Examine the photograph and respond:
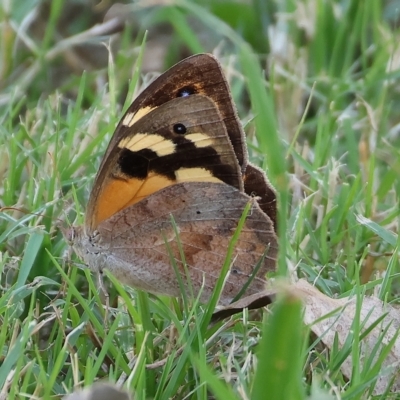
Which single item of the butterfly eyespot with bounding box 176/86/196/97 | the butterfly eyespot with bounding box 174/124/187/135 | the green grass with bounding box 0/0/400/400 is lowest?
the green grass with bounding box 0/0/400/400

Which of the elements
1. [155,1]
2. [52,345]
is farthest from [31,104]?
[52,345]

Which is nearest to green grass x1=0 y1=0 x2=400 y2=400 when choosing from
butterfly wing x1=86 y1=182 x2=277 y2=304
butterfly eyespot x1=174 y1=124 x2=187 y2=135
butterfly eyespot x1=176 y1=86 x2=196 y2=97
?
butterfly wing x1=86 y1=182 x2=277 y2=304

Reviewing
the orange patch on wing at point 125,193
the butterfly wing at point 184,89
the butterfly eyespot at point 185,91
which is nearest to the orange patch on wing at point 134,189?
the orange patch on wing at point 125,193

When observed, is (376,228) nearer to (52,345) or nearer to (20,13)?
(52,345)

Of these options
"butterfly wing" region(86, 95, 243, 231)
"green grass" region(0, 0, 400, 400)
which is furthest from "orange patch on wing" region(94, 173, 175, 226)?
"green grass" region(0, 0, 400, 400)

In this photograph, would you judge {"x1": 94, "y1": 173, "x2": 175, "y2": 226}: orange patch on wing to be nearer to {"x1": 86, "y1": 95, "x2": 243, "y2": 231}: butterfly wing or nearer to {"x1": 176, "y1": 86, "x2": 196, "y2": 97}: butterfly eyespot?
{"x1": 86, "y1": 95, "x2": 243, "y2": 231}: butterfly wing

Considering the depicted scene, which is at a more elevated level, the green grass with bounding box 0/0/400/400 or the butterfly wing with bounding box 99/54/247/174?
the butterfly wing with bounding box 99/54/247/174

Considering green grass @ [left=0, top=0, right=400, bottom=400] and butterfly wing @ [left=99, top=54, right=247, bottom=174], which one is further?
butterfly wing @ [left=99, top=54, right=247, bottom=174]
